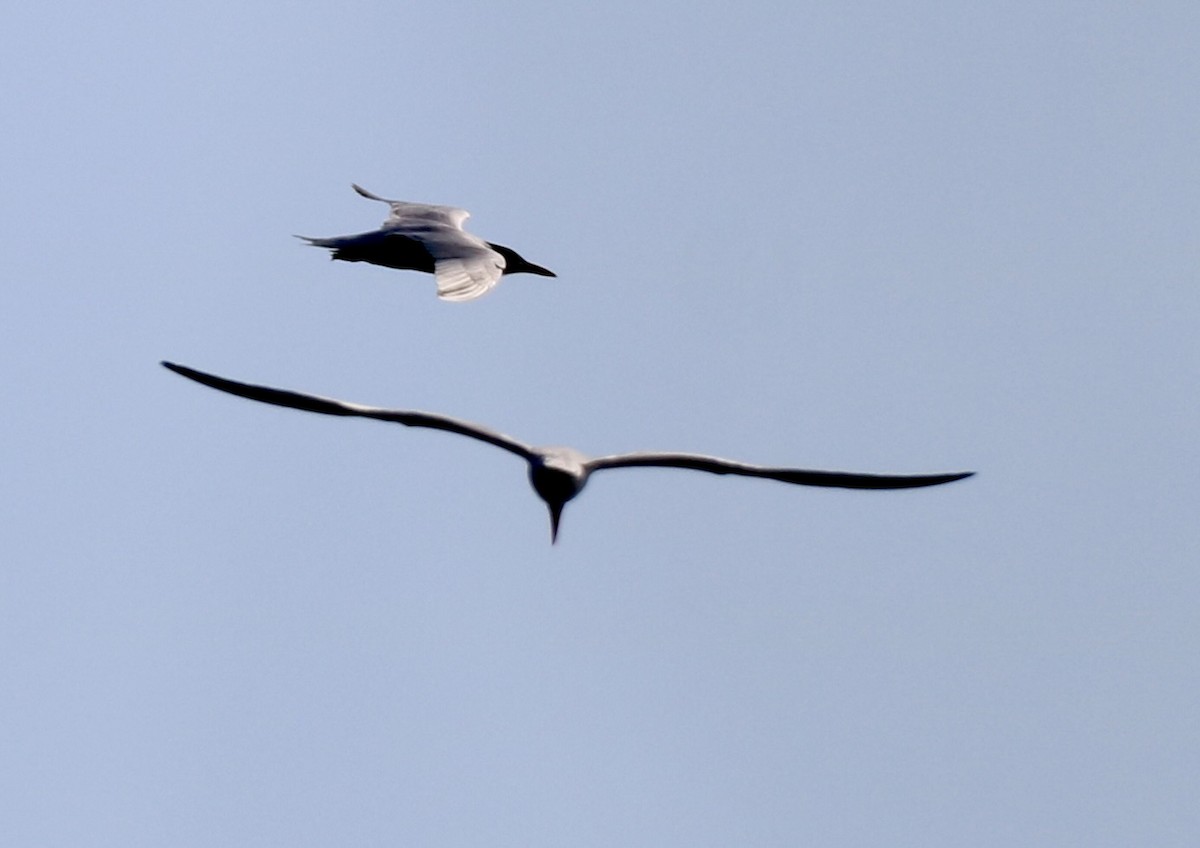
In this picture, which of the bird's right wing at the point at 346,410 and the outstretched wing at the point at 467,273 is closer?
the bird's right wing at the point at 346,410

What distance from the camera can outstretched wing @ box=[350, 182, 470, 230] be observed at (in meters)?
36.2

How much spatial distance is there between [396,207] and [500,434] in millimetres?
17672

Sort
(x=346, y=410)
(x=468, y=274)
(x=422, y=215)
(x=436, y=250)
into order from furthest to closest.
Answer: (x=422, y=215), (x=436, y=250), (x=468, y=274), (x=346, y=410)

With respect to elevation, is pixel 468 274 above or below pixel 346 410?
above

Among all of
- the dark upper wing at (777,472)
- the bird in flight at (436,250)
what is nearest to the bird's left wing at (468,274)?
the bird in flight at (436,250)

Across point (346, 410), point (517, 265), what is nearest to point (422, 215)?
point (517, 265)

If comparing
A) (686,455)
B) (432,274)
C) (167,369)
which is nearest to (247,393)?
(167,369)

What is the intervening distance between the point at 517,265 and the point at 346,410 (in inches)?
690

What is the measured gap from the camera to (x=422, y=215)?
37.2 m

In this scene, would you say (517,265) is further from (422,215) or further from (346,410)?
(346,410)

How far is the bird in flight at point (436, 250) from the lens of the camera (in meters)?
29.9

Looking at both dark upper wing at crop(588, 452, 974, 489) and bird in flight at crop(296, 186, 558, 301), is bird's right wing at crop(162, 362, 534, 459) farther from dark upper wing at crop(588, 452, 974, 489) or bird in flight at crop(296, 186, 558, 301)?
bird in flight at crop(296, 186, 558, 301)

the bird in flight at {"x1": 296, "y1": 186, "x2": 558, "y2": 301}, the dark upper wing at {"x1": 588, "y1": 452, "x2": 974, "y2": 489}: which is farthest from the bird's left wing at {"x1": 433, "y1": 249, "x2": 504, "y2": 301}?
the dark upper wing at {"x1": 588, "y1": 452, "x2": 974, "y2": 489}

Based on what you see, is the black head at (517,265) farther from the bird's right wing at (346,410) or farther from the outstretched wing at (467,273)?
the bird's right wing at (346,410)
